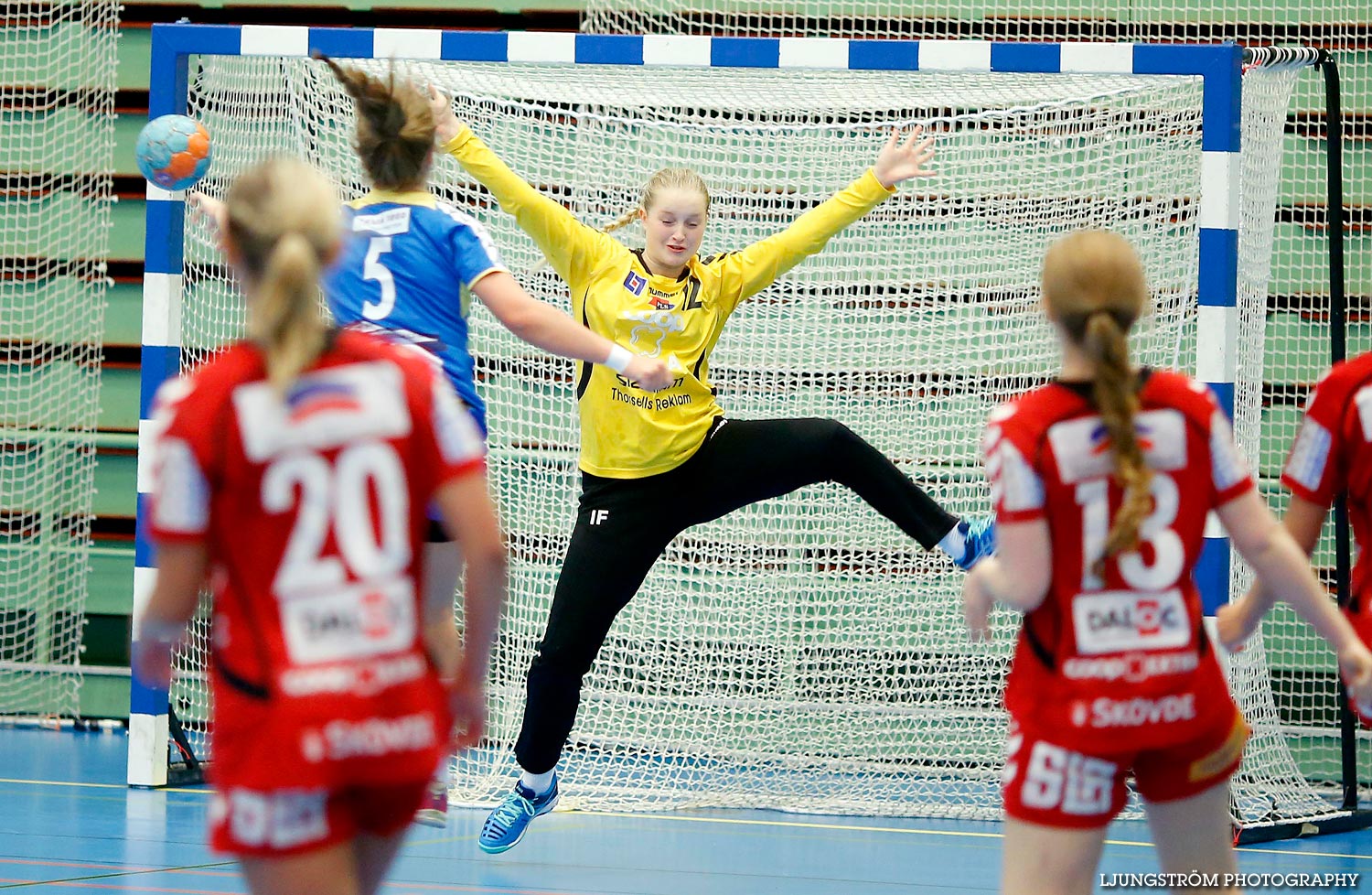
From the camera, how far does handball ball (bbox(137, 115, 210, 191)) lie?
17.2ft

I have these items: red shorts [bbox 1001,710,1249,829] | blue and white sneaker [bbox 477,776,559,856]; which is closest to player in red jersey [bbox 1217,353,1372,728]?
red shorts [bbox 1001,710,1249,829]

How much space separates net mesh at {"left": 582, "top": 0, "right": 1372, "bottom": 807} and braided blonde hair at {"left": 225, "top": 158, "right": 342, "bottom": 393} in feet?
16.6

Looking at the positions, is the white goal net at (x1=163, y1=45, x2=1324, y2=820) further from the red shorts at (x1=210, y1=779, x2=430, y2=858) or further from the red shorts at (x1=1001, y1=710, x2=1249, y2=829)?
the red shorts at (x1=210, y1=779, x2=430, y2=858)

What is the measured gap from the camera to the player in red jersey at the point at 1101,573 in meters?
2.46

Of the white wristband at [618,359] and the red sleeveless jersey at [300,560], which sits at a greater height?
the white wristband at [618,359]

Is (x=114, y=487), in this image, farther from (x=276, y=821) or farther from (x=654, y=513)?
(x=276, y=821)

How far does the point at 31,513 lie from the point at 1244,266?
218 inches

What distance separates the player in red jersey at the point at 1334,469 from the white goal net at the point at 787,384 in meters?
3.19

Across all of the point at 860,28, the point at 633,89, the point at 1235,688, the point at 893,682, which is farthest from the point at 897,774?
the point at 860,28

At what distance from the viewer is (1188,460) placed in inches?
99.4

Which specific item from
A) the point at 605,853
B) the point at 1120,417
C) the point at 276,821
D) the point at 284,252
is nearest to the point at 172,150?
the point at 605,853

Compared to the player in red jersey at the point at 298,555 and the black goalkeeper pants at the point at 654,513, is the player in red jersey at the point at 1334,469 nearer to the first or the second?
the player in red jersey at the point at 298,555

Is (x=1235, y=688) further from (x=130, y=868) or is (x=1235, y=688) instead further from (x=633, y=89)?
(x=130, y=868)

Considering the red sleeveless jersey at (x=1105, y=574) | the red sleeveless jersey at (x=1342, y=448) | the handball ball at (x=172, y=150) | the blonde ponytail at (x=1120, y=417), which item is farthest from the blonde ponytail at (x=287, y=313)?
the handball ball at (x=172, y=150)
